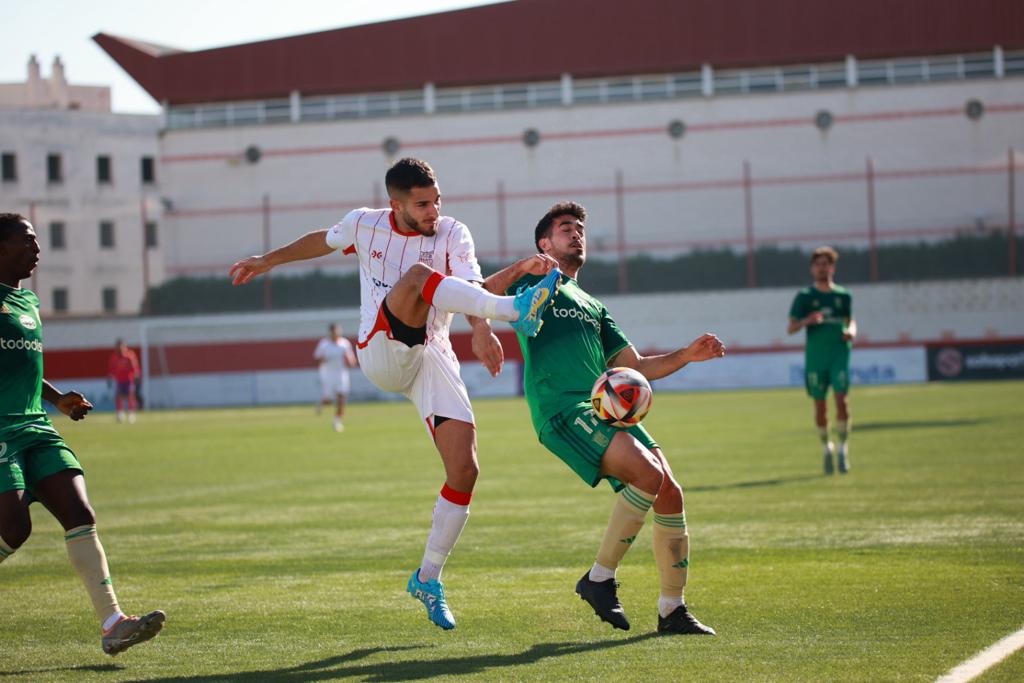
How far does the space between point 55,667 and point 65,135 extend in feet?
221

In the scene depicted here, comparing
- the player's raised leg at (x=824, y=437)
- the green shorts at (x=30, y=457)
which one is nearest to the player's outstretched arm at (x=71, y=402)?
the green shorts at (x=30, y=457)

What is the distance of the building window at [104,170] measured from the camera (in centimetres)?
7062

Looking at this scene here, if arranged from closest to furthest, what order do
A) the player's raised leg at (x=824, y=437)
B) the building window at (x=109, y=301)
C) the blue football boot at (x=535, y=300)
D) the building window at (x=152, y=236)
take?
1. the blue football boot at (x=535, y=300)
2. the player's raised leg at (x=824, y=437)
3. the building window at (x=109, y=301)
4. the building window at (x=152, y=236)

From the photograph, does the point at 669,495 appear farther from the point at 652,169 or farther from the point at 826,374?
the point at 652,169

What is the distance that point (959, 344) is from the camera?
136 ft

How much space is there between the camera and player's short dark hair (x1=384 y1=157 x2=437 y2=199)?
21.6ft

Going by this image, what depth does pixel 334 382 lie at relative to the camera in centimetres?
3089

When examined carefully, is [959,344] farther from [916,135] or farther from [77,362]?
[77,362]

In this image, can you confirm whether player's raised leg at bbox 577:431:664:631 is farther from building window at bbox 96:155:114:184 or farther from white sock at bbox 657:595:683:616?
building window at bbox 96:155:114:184

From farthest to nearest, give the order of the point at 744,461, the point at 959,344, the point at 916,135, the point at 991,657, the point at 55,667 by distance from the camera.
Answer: the point at 916,135, the point at 959,344, the point at 744,461, the point at 55,667, the point at 991,657

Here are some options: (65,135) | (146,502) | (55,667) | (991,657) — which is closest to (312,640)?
(55,667)

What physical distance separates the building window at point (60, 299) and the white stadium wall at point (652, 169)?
61.2ft

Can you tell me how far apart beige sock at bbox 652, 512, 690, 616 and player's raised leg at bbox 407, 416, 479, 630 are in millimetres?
1003

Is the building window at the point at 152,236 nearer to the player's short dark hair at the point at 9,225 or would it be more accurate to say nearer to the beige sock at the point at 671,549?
the player's short dark hair at the point at 9,225
